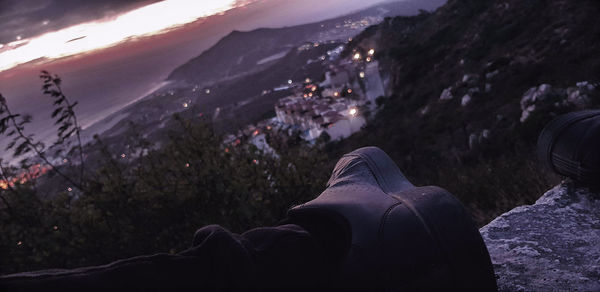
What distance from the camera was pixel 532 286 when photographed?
1.32 metres

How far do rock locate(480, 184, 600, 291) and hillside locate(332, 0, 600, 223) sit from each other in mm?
1016

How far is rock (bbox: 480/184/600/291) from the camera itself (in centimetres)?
130

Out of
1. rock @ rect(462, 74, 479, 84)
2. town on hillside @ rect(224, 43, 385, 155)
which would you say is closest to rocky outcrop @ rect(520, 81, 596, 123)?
rock @ rect(462, 74, 479, 84)

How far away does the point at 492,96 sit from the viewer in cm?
1354

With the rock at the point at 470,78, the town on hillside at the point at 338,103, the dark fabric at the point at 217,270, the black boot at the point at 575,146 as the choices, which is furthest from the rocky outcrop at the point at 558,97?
the town on hillside at the point at 338,103

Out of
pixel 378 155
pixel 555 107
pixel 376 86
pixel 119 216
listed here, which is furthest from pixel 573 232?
pixel 376 86

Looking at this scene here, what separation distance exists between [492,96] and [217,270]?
1478 cm

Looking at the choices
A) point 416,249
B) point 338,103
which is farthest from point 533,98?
point 338,103

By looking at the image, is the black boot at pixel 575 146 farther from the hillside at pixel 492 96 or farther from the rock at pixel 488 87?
the rock at pixel 488 87

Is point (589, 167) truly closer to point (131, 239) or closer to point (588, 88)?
point (131, 239)

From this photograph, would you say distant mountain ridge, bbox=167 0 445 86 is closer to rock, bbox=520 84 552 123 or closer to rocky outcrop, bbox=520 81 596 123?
rock, bbox=520 84 552 123

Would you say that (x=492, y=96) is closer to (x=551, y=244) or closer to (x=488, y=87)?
(x=488, y=87)

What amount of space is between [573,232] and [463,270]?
95cm

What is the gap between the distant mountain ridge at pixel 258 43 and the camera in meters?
71.5
